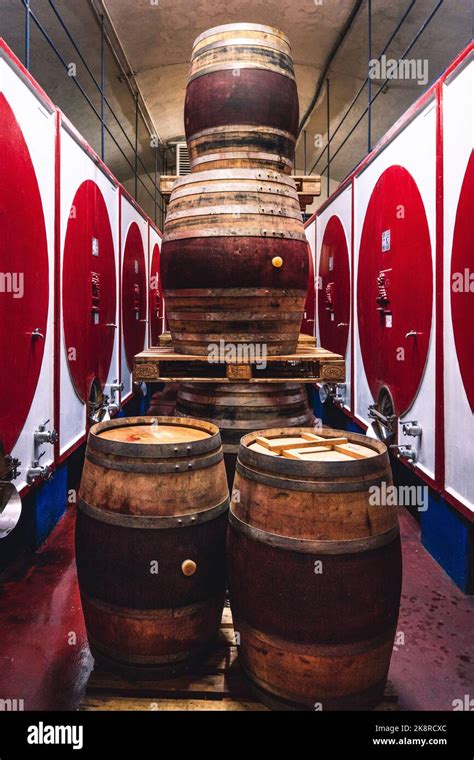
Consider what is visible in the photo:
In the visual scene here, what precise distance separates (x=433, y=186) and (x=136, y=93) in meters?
6.81

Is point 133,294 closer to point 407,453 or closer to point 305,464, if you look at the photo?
point 407,453

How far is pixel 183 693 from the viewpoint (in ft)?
7.11

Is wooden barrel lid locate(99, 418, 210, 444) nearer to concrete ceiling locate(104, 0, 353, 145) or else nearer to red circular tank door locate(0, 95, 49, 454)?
red circular tank door locate(0, 95, 49, 454)

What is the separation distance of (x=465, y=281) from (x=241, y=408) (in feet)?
4.78

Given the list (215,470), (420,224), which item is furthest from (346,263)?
(215,470)

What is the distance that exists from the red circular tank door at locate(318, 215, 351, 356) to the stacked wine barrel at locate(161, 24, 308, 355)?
253cm

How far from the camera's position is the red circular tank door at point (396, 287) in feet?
12.6

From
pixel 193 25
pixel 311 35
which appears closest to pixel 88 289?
pixel 193 25

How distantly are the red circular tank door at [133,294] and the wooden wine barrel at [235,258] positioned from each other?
3.05 metres

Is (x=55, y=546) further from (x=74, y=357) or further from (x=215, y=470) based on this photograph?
(x=215, y=470)

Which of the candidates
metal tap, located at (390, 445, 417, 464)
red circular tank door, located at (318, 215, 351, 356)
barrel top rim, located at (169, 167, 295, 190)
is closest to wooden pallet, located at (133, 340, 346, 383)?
metal tap, located at (390, 445, 417, 464)

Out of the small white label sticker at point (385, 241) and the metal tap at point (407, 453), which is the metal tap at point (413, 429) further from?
the small white label sticker at point (385, 241)

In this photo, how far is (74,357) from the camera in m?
4.44

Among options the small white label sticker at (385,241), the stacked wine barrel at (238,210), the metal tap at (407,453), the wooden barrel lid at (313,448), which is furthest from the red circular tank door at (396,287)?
the wooden barrel lid at (313,448)
